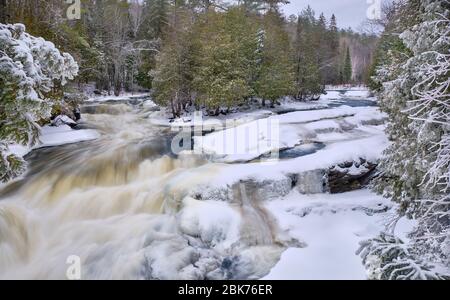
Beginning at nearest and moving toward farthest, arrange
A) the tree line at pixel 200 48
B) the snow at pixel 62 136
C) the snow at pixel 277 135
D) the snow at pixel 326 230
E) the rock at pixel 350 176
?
the snow at pixel 326 230 → the rock at pixel 350 176 → the snow at pixel 277 135 → the snow at pixel 62 136 → the tree line at pixel 200 48

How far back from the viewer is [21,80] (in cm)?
394

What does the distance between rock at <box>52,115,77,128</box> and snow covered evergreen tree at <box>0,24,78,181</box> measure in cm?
943

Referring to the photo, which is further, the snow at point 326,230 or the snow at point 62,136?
the snow at point 62,136

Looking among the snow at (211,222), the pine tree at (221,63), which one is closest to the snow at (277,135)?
the snow at (211,222)

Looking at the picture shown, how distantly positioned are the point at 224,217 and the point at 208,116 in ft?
35.9

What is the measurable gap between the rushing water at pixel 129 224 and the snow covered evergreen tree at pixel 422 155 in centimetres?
229

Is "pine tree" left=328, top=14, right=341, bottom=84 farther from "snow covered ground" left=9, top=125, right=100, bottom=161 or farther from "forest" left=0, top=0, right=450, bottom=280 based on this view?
"snow covered ground" left=9, top=125, right=100, bottom=161

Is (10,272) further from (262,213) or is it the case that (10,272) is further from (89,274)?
(262,213)

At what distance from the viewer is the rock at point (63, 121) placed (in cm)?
1366

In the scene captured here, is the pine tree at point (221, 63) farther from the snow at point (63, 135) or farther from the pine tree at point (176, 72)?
the snow at point (63, 135)

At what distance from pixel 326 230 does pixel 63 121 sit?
11.6 m

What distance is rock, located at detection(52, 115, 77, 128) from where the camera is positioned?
1366cm

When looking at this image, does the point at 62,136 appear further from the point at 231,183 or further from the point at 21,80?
the point at 21,80
